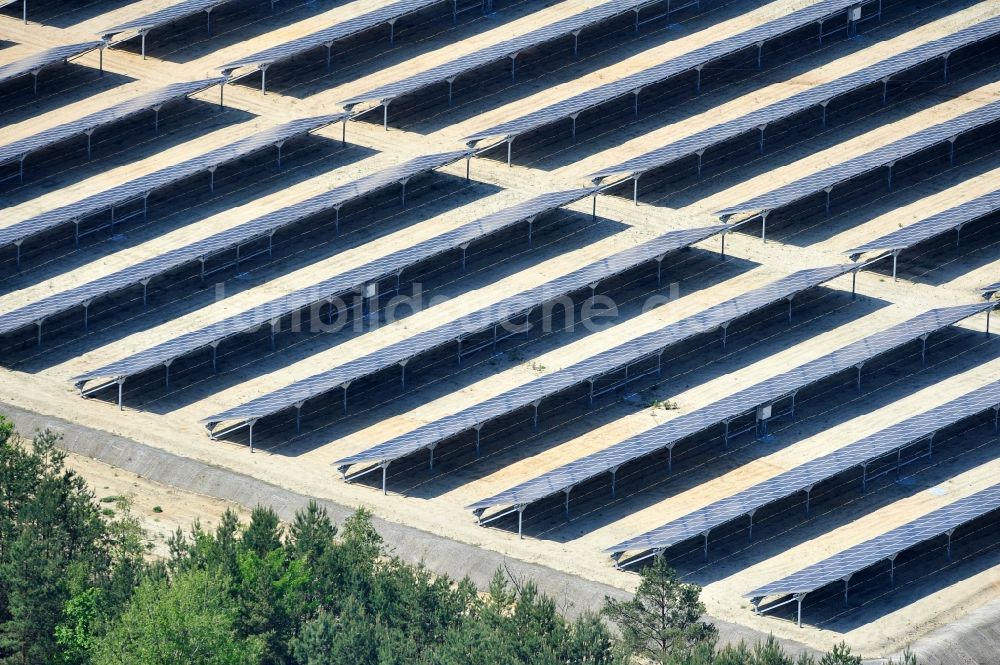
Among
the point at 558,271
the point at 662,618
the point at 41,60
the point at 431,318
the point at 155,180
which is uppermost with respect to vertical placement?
the point at 41,60

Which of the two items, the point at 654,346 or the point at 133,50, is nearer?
the point at 654,346

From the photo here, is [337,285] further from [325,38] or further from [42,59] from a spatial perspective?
[42,59]

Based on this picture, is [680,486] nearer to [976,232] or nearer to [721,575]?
[721,575]

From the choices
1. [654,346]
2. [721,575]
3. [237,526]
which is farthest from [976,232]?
[237,526]

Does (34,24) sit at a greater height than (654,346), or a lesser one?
greater

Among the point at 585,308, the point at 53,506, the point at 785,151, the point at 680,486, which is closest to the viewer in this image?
the point at 53,506

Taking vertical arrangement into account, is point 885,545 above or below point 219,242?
below

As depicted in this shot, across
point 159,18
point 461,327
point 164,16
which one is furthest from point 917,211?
point 159,18
